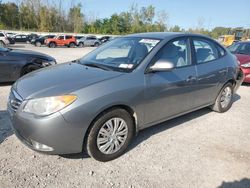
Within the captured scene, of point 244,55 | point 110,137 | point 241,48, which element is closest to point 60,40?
point 241,48

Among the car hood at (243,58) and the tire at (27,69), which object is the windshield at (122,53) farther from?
the car hood at (243,58)

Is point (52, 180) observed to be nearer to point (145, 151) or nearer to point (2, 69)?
point (145, 151)

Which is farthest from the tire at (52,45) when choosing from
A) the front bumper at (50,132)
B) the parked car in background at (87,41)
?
the front bumper at (50,132)

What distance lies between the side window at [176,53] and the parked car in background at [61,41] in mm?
29330

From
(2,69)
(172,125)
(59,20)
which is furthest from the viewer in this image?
(59,20)

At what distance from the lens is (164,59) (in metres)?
3.65

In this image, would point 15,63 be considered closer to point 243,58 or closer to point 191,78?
point 191,78

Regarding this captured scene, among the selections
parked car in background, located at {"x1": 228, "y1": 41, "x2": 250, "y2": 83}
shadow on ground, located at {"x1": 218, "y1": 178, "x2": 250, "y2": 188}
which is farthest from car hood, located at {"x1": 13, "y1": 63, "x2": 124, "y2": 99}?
parked car in background, located at {"x1": 228, "y1": 41, "x2": 250, "y2": 83}

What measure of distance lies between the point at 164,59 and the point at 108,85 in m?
1.04

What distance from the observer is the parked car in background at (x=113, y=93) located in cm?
284

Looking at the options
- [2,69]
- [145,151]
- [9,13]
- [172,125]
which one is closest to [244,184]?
[145,151]

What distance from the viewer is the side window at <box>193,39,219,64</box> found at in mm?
4414

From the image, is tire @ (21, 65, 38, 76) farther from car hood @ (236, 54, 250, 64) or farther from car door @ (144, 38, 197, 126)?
car hood @ (236, 54, 250, 64)

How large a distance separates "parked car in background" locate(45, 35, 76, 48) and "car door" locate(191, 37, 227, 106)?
2899 cm
